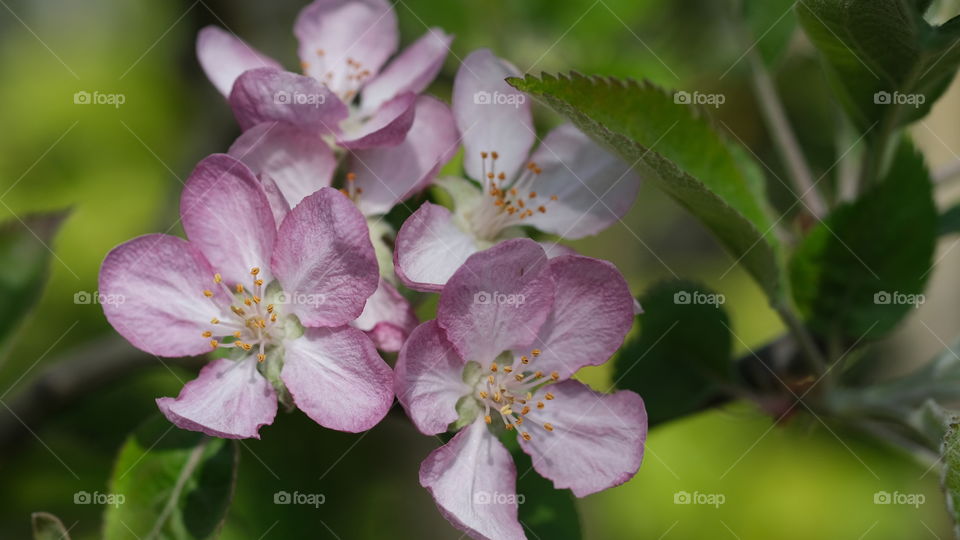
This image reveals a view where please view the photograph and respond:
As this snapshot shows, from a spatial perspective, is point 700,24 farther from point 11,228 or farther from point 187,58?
point 11,228

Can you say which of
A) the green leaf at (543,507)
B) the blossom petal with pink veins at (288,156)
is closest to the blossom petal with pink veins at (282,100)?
the blossom petal with pink veins at (288,156)

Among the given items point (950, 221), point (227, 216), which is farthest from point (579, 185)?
point (950, 221)

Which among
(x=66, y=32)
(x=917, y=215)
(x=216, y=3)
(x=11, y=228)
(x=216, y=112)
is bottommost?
(x=917, y=215)

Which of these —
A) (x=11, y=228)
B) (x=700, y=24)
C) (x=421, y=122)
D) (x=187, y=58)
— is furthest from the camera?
(x=187, y=58)

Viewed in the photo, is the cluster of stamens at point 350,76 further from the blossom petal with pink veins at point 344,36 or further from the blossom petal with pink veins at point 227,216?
the blossom petal with pink veins at point 227,216

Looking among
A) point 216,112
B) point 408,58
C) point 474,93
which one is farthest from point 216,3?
point 474,93
